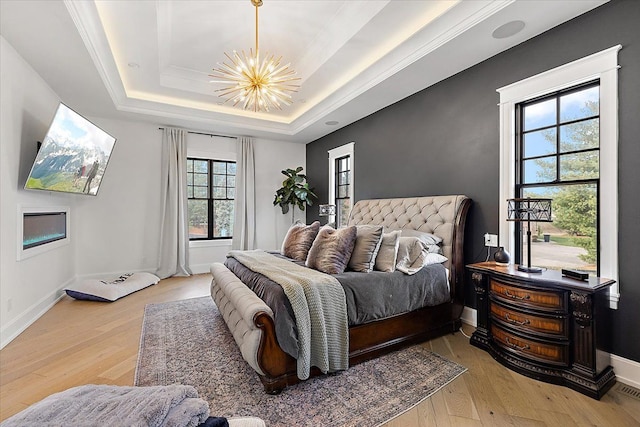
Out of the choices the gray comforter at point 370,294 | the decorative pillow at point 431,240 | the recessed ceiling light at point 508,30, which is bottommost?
the gray comforter at point 370,294

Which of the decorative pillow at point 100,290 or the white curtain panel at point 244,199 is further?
the white curtain panel at point 244,199

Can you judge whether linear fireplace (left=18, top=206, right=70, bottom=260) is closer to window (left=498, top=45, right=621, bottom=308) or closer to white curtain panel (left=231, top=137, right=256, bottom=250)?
white curtain panel (left=231, top=137, right=256, bottom=250)

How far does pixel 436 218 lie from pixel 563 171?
120cm

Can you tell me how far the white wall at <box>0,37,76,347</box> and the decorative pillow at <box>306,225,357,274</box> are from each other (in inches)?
115

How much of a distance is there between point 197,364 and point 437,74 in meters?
3.86

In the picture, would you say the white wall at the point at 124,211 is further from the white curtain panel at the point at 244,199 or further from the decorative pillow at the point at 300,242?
the decorative pillow at the point at 300,242

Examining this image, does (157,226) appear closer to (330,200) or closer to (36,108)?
(36,108)

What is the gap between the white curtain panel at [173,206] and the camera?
5.47m

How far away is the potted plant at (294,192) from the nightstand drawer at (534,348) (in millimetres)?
4354

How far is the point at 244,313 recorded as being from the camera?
2.07m

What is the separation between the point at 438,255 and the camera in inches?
121

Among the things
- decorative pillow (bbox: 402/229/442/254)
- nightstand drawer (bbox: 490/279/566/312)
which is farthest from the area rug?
decorative pillow (bbox: 402/229/442/254)

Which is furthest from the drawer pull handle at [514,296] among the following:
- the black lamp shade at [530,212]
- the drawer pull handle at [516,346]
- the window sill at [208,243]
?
the window sill at [208,243]

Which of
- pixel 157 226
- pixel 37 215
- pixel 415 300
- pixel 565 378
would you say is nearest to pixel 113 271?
pixel 157 226
